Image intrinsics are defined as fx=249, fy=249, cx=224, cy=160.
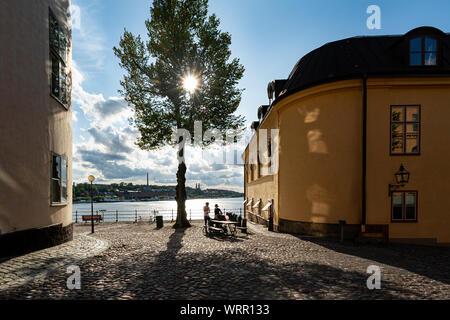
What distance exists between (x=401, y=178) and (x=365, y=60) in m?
5.94

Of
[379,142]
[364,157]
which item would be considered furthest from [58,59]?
[379,142]

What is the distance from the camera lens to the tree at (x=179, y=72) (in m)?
15.7

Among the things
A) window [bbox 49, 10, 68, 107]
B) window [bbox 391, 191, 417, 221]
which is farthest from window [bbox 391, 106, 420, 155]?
window [bbox 49, 10, 68, 107]

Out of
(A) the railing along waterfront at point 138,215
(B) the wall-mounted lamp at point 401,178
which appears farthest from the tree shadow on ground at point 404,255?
(A) the railing along waterfront at point 138,215

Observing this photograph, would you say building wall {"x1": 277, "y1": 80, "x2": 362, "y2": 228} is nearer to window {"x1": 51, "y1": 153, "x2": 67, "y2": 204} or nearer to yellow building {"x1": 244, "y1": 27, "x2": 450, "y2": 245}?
yellow building {"x1": 244, "y1": 27, "x2": 450, "y2": 245}

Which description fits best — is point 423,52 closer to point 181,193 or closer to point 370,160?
point 370,160

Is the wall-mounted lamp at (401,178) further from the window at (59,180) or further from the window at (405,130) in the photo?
the window at (59,180)

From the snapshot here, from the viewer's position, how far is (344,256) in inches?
328

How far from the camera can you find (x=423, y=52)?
11781 mm

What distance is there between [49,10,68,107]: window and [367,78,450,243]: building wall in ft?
44.6

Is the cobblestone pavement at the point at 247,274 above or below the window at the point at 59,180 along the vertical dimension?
below

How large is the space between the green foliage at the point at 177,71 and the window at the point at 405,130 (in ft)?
30.7

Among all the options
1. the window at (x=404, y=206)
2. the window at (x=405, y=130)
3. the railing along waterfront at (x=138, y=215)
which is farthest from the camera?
the railing along waterfront at (x=138, y=215)
